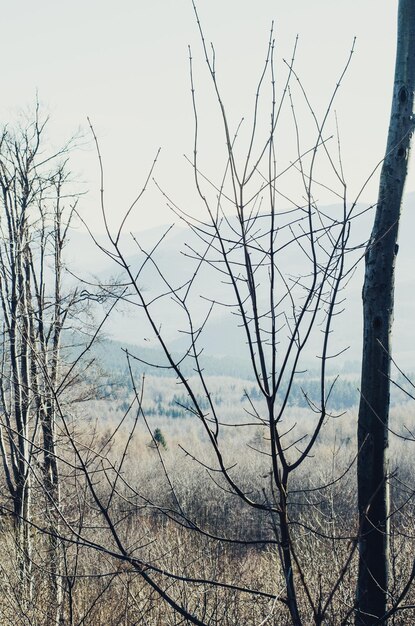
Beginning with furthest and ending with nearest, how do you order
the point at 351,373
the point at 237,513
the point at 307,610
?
A: the point at 351,373 → the point at 237,513 → the point at 307,610

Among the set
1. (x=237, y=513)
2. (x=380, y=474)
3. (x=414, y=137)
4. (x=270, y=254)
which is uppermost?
(x=414, y=137)

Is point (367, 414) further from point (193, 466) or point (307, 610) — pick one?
point (193, 466)

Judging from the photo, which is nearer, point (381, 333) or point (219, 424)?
point (219, 424)

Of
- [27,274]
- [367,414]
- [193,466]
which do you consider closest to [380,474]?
[367,414]

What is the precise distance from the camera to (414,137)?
159 inches

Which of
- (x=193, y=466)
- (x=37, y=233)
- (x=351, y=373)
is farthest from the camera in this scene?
(x=351, y=373)

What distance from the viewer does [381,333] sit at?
3926 millimetres

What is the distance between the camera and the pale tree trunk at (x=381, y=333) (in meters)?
3.81

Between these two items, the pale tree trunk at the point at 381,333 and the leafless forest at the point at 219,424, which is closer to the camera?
the leafless forest at the point at 219,424

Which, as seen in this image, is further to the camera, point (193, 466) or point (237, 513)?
point (193, 466)

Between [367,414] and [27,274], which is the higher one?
[27,274]

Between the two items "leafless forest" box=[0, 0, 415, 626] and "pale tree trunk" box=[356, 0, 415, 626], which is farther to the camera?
"pale tree trunk" box=[356, 0, 415, 626]

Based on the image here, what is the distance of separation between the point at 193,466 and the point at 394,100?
132ft

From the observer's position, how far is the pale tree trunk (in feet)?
12.5
